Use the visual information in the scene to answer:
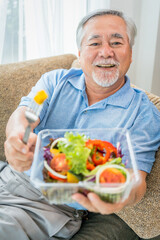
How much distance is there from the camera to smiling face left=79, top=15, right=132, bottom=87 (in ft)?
4.14

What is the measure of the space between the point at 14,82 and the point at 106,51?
2.16 ft

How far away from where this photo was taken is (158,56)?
2496 mm

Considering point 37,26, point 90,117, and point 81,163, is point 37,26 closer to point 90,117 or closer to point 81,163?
point 90,117

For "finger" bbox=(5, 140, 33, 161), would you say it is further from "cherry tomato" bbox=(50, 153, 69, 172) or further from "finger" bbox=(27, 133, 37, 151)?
"cherry tomato" bbox=(50, 153, 69, 172)

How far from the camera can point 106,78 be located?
49.6 inches

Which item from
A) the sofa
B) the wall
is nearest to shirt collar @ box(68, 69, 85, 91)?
the sofa

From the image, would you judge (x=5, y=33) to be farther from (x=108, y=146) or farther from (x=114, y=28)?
(x=108, y=146)

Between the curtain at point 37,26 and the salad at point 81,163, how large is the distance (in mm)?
1414

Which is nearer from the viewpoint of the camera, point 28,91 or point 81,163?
point 81,163

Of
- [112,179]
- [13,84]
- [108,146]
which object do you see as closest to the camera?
[112,179]

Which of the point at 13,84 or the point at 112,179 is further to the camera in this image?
the point at 13,84

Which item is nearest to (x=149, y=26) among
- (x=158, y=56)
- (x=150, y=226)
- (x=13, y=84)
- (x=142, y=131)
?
(x=158, y=56)

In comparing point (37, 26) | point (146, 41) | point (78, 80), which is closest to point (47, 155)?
point (78, 80)

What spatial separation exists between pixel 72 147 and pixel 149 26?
2.03m
